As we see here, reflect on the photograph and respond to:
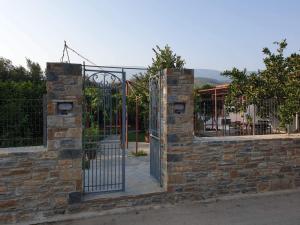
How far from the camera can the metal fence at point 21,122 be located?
10.7 metres

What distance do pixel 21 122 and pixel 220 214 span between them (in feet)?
26.2

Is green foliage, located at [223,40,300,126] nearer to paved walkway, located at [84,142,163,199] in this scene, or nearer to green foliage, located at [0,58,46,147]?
paved walkway, located at [84,142,163,199]

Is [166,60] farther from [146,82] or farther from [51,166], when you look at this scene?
[51,166]

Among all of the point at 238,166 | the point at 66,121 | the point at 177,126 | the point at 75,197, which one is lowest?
the point at 75,197

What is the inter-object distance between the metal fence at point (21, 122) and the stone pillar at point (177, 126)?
587 cm

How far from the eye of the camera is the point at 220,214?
5.63 meters

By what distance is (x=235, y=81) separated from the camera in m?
8.99

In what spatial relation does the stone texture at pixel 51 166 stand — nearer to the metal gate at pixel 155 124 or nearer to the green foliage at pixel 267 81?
the metal gate at pixel 155 124

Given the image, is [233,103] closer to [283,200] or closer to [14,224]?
[283,200]

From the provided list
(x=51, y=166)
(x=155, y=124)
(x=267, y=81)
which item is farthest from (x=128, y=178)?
(x=267, y=81)

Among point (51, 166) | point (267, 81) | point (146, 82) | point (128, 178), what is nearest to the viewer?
point (51, 166)

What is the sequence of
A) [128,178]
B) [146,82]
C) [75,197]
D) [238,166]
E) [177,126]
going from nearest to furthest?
[75,197], [177,126], [238,166], [128,178], [146,82]

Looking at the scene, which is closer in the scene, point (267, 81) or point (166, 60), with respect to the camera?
point (267, 81)

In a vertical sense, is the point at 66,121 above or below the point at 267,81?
below
